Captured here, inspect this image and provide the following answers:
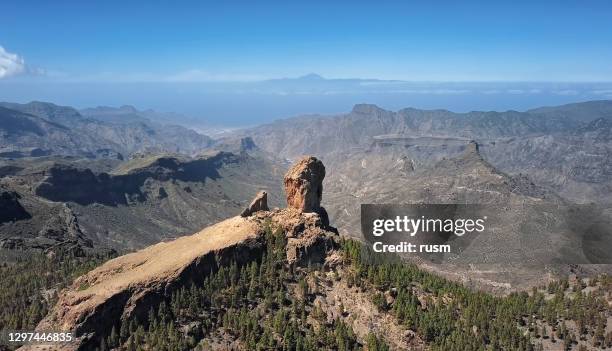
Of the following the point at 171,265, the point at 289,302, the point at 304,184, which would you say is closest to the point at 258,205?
the point at 304,184

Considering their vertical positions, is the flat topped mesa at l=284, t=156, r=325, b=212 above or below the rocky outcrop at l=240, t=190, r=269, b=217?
above

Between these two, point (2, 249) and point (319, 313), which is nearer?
point (319, 313)

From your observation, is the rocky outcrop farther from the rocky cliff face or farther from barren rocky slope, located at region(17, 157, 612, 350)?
barren rocky slope, located at region(17, 157, 612, 350)

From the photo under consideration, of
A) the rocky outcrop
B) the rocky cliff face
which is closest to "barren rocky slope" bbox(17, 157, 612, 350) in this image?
the rocky cliff face

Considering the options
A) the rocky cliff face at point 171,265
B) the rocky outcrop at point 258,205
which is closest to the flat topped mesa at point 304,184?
the rocky cliff face at point 171,265

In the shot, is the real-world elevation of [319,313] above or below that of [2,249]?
above

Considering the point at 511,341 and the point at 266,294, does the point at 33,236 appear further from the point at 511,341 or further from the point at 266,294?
the point at 511,341

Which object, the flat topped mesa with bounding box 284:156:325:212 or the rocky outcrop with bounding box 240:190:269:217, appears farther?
the rocky outcrop with bounding box 240:190:269:217

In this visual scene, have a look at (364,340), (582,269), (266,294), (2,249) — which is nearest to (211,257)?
(266,294)
